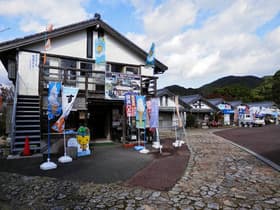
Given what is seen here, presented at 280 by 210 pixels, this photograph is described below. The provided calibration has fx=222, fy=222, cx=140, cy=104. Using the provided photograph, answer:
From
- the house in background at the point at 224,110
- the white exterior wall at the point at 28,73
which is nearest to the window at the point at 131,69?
the white exterior wall at the point at 28,73

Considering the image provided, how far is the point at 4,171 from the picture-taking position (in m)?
6.07

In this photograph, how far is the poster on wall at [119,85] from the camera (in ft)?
34.6

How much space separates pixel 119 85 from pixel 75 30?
3681 millimetres

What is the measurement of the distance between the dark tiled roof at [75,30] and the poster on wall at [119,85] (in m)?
2.38

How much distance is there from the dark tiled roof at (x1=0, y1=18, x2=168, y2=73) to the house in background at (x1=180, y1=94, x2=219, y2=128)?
1537 cm

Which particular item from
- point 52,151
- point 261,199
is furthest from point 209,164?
point 52,151

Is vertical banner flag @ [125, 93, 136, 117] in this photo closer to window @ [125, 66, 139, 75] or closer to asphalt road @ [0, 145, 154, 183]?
asphalt road @ [0, 145, 154, 183]

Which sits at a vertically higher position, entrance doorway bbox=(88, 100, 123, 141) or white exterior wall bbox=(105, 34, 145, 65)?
white exterior wall bbox=(105, 34, 145, 65)

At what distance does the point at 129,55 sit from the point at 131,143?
5382 millimetres

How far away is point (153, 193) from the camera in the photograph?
4.46 meters

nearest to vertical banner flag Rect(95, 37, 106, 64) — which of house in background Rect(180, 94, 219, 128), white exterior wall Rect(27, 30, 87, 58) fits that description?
white exterior wall Rect(27, 30, 87, 58)

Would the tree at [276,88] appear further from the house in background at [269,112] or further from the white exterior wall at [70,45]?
the white exterior wall at [70,45]

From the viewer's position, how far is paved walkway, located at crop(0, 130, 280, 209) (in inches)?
155

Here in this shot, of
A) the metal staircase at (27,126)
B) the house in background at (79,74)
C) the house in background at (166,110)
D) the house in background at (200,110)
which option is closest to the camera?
the metal staircase at (27,126)
